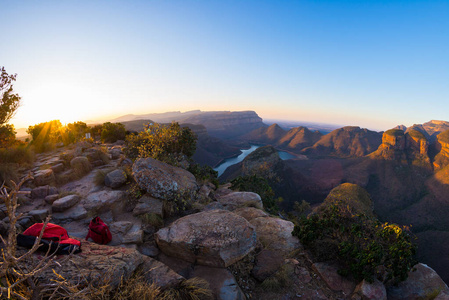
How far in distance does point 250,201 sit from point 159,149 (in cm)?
540

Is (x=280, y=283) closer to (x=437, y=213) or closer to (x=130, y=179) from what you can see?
(x=130, y=179)

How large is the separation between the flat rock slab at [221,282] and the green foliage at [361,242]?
3.04 meters

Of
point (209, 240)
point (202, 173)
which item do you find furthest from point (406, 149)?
point (209, 240)

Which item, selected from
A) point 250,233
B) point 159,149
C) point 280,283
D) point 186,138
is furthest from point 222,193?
point 280,283

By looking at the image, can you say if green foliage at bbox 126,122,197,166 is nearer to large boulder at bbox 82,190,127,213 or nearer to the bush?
large boulder at bbox 82,190,127,213

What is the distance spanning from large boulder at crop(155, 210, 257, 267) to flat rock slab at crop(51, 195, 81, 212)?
415 centimetres

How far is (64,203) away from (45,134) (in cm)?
1287

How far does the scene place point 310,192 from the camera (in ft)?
187

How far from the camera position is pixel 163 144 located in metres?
9.61

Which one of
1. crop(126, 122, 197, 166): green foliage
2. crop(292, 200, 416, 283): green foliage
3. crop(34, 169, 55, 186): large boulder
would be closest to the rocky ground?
crop(34, 169, 55, 186): large boulder

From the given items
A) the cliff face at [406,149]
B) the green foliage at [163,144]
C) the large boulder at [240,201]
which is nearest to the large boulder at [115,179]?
the green foliage at [163,144]

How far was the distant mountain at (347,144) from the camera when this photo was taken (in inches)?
4651

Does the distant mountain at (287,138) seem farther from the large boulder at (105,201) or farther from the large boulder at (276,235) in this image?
the large boulder at (105,201)

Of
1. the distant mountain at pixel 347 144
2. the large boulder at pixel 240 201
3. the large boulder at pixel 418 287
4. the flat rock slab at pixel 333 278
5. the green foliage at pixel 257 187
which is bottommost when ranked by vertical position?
the distant mountain at pixel 347 144
